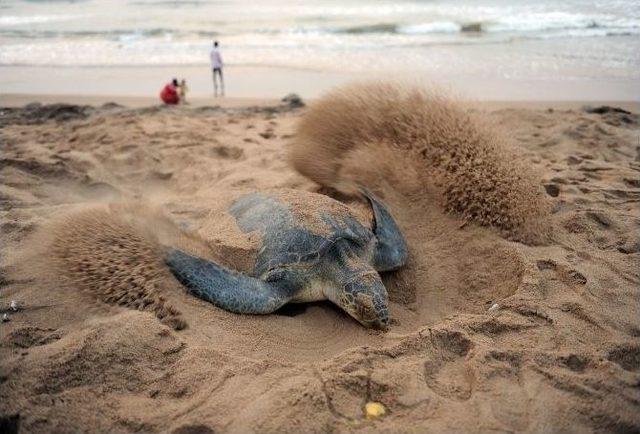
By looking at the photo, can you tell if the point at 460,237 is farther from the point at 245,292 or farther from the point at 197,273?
the point at 197,273

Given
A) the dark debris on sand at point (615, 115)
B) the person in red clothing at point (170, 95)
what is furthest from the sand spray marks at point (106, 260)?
the dark debris on sand at point (615, 115)

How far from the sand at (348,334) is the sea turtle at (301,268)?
0.08 metres

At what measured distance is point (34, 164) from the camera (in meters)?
3.94

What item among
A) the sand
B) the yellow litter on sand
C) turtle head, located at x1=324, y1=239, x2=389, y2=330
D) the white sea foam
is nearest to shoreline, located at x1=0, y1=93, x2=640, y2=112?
the white sea foam

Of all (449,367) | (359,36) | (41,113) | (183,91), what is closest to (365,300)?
(449,367)

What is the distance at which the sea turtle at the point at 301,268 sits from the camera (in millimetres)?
2285

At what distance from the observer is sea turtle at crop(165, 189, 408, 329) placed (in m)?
2.29

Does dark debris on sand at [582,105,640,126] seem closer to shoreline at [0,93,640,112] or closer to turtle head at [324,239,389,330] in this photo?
shoreline at [0,93,640,112]

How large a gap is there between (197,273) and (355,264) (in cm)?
81

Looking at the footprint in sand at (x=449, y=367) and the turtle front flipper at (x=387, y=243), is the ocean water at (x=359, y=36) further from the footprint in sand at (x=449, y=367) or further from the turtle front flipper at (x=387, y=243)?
the footprint in sand at (x=449, y=367)

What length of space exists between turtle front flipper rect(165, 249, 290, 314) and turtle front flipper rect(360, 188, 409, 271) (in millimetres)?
627

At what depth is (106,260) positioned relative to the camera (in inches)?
90.6

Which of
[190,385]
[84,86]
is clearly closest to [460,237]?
[190,385]

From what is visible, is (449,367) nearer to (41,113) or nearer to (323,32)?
(41,113)
